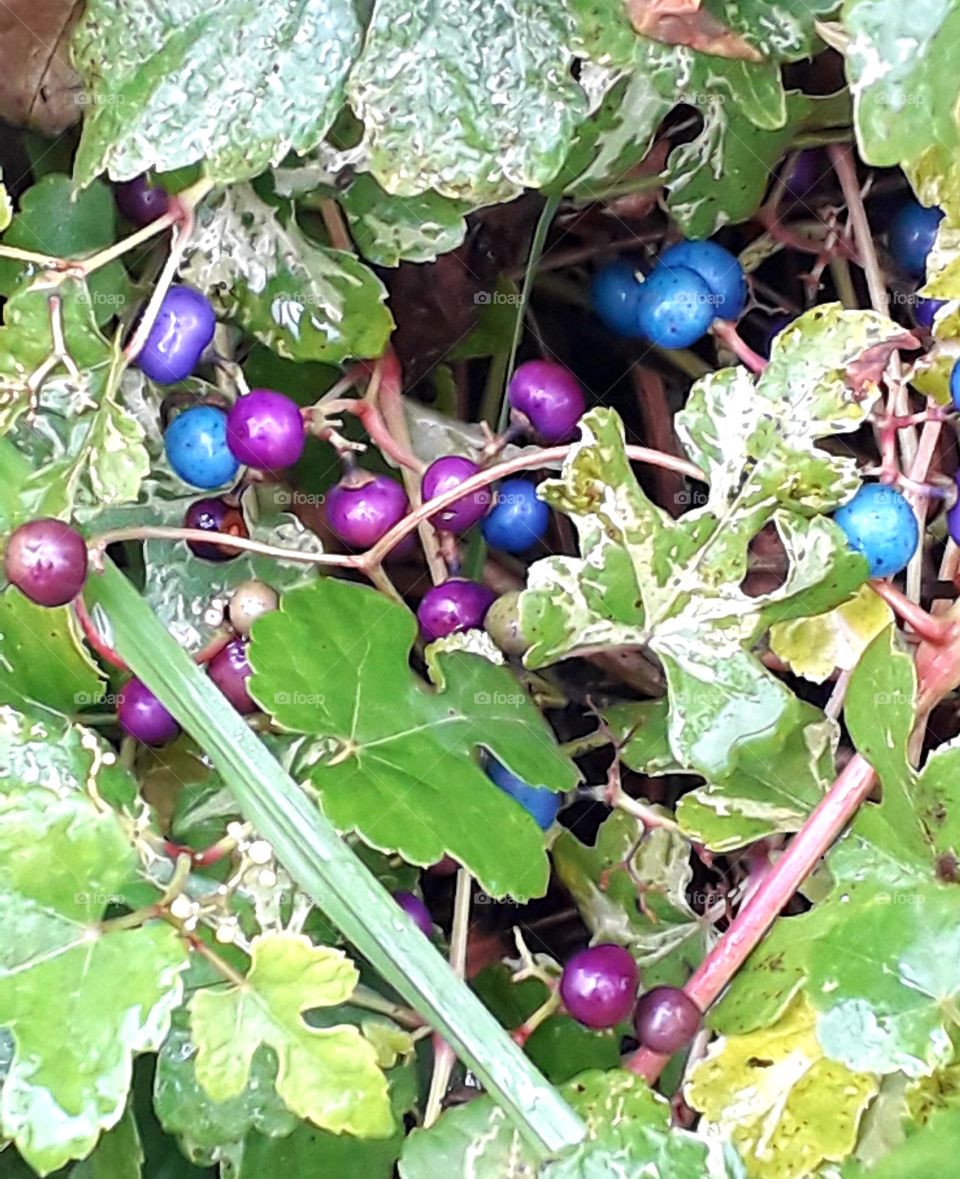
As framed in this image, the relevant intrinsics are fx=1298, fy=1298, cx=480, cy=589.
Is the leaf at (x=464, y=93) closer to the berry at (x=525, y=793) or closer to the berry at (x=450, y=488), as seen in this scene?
the berry at (x=450, y=488)

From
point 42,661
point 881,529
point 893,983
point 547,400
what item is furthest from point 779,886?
point 42,661

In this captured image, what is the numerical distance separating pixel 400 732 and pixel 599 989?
17 centimetres

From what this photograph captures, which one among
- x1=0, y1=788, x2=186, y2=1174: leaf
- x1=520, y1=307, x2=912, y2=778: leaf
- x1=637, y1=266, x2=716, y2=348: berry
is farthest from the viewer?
x1=637, y1=266, x2=716, y2=348: berry

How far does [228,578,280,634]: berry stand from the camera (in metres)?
0.73

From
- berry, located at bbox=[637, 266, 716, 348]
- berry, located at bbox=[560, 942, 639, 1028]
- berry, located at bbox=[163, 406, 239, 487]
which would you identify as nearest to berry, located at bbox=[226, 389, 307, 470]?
berry, located at bbox=[163, 406, 239, 487]

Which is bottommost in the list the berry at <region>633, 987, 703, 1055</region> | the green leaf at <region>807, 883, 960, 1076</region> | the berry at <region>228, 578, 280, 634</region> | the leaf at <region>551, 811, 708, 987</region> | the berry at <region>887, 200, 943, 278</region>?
the leaf at <region>551, 811, 708, 987</region>

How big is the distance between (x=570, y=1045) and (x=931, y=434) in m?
0.39

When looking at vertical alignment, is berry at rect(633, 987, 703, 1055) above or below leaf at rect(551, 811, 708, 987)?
above

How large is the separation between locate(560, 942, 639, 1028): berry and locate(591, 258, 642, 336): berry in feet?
1.26

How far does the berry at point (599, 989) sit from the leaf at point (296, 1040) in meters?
0.14

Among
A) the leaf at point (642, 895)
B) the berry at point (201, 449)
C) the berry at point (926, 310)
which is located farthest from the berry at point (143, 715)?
the berry at point (926, 310)

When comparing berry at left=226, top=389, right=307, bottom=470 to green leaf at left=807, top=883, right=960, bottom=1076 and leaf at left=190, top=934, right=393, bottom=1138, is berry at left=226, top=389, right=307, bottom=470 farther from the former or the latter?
green leaf at left=807, top=883, right=960, bottom=1076

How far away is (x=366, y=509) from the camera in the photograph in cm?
73

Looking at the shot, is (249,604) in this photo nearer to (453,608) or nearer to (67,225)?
(453,608)
